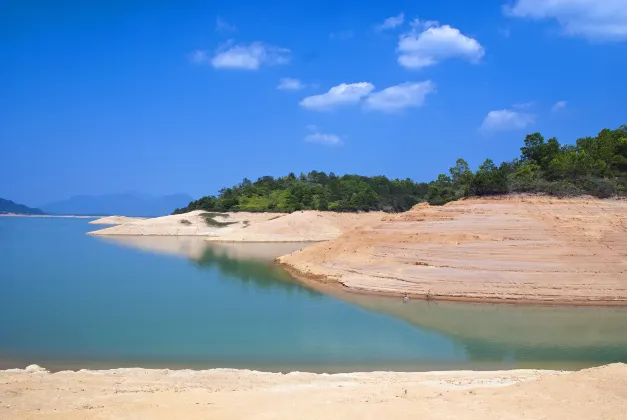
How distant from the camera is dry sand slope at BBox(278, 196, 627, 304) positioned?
22.6 meters

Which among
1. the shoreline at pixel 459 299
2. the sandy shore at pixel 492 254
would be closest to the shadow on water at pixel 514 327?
the shoreline at pixel 459 299

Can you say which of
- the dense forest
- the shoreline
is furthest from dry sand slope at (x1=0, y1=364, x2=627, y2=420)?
the dense forest

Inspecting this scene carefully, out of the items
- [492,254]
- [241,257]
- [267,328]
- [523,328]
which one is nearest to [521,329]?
[523,328]

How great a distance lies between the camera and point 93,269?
30.5 m

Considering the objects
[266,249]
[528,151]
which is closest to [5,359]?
[266,249]

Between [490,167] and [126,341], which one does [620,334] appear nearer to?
[126,341]

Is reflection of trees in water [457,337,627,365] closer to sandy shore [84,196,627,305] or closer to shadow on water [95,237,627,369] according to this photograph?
shadow on water [95,237,627,369]

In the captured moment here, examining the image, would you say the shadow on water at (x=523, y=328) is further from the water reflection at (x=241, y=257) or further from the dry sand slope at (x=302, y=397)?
the water reflection at (x=241, y=257)

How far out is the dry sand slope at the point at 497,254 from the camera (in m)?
22.6

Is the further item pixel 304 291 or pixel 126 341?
pixel 304 291

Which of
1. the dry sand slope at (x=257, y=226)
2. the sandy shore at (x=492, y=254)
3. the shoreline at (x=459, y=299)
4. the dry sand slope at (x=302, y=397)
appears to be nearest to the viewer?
the dry sand slope at (x=302, y=397)

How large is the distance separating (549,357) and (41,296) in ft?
66.8

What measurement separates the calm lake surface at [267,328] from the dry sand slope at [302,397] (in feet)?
8.19

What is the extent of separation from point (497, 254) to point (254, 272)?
1479 cm
